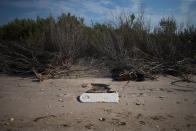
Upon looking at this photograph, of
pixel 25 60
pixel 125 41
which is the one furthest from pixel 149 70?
pixel 25 60

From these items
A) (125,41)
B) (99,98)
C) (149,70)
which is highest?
(125,41)

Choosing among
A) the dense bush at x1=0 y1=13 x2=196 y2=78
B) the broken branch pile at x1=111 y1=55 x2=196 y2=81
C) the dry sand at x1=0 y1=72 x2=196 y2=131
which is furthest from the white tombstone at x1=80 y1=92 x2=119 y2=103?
the dense bush at x1=0 y1=13 x2=196 y2=78

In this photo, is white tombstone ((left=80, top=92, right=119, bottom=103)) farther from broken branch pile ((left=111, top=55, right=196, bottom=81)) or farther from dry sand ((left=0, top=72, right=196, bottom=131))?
broken branch pile ((left=111, top=55, right=196, bottom=81))

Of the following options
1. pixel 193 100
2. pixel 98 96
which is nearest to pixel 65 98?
pixel 98 96

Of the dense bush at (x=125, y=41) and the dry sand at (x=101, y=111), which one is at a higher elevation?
the dense bush at (x=125, y=41)

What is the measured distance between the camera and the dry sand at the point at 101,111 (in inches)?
73.9

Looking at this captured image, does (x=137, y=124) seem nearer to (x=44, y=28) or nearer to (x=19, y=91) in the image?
(x=19, y=91)

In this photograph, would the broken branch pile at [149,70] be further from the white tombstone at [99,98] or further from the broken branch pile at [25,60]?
the broken branch pile at [25,60]

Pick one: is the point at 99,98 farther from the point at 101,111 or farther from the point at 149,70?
the point at 149,70

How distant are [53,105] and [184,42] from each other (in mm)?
6173

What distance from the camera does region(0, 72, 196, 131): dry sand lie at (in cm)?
188

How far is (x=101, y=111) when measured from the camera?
2264 millimetres

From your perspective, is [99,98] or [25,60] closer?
[99,98]

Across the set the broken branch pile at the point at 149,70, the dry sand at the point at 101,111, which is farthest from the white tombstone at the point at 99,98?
the broken branch pile at the point at 149,70
